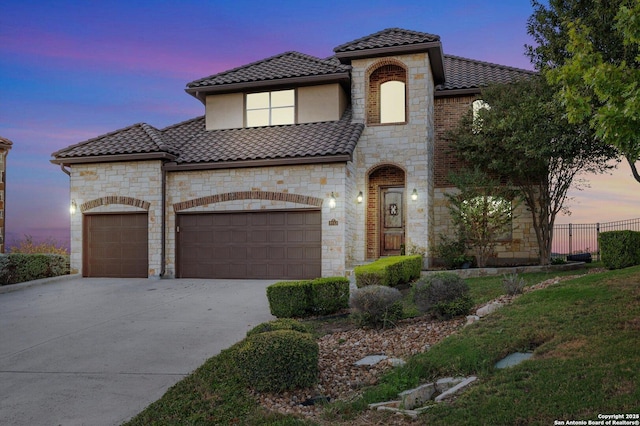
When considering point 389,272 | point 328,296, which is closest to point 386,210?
point 389,272

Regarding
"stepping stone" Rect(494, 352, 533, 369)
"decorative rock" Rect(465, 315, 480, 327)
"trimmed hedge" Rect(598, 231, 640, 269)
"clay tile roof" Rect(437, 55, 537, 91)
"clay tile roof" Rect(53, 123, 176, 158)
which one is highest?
"clay tile roof" Rect(437, 55, 537, 91)

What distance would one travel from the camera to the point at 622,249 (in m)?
13.6

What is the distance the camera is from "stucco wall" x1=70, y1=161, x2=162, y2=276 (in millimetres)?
17875

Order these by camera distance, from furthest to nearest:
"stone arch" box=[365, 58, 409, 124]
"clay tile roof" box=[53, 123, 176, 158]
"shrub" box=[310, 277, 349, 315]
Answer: "stone arch" box=[365, 58, 409, 124], "clay tile roof" box=[53, 123, 176, 158], "shrub" box=[310, 277, 349, 315]

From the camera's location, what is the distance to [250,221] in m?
17.5

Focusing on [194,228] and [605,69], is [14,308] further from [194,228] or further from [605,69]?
[605,69]

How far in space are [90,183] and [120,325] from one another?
10071 mm

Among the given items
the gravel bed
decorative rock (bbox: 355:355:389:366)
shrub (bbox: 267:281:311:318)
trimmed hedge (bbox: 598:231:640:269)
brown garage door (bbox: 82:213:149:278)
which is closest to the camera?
the gravel bed

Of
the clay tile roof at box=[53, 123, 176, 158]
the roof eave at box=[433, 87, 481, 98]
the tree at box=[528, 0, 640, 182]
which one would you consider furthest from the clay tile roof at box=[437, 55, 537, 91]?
the clay tile roof at box=[53, 123, 176, 158]

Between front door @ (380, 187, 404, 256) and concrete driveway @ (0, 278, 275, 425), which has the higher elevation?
front door @ (380, 187, 404, 256)

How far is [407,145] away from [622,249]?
7537 mm

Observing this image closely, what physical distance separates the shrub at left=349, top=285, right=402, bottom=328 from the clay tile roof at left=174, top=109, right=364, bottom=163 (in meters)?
7.68

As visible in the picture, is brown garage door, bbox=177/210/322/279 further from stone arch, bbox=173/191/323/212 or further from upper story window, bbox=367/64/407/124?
upper story window, bbox=367/64/407/124

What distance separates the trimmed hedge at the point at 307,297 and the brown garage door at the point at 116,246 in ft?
30.2
